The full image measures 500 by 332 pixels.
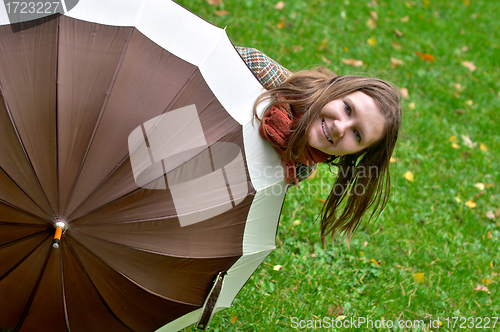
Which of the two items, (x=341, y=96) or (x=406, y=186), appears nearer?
(x=341, y=96)

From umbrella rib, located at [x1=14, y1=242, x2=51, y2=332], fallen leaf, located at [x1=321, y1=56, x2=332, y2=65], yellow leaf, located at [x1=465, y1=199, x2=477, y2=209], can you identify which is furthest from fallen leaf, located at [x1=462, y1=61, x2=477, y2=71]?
umbrella rib, located at [x1=14, y1=242, x2=51, y2=332]

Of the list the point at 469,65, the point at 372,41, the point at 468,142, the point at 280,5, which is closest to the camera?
the point at 468,142

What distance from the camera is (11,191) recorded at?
1.69 meters

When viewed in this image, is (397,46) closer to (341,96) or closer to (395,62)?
(395,62)

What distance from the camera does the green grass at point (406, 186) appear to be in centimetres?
295

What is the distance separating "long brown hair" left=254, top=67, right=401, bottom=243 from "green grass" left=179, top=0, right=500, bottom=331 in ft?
1.01

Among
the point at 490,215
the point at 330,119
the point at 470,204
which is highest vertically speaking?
the point at 330,119

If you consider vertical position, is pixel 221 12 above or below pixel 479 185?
above

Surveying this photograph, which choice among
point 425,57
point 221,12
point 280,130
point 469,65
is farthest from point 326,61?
point 280,130

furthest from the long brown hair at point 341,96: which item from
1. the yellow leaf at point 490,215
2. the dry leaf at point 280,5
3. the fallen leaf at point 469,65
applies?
the fallen leaf at point 469,65

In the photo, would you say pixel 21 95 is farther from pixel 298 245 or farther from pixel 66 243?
pixel 298 245

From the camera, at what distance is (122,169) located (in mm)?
1750

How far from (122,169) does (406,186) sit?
2794 mm

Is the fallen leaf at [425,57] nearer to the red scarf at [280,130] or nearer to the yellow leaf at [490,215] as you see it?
the yellow leaf at [490,215]
